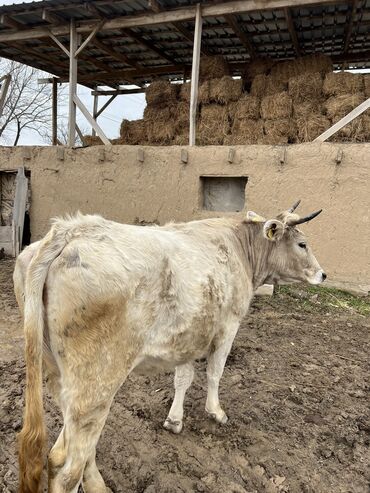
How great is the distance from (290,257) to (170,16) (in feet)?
18.8

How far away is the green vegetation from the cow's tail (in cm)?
505

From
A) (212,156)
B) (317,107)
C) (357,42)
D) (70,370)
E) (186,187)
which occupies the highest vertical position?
(357,42)

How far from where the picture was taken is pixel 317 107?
830 cm

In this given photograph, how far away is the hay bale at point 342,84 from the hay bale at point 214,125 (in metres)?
2.16

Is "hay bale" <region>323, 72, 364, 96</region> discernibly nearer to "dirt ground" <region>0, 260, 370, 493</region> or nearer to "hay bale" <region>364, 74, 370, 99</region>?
"hay bale" <region>364, 74, 370, 99</region>

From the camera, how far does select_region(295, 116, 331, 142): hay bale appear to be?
316 inches

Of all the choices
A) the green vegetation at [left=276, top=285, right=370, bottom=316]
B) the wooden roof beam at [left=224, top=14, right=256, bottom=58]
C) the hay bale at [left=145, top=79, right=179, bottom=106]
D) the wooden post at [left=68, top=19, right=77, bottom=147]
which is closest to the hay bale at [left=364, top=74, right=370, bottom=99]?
the wooden roof beam at [left=224, top=14, right=256, bottom=58]

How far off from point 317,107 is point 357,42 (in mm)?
2820

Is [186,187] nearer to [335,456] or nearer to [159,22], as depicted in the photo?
[159,22]

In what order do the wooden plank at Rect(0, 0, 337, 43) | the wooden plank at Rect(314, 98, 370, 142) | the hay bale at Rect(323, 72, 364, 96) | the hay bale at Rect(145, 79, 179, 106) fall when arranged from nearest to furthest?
the wooden plank at Rect(314, 98, 370, 142) < the wooden plank at Rect(0, 0, 337, 43) < the hay bale at Rect(323, 72, 364, 96) < the hay bale at Rect(145, 79, 179, 106)

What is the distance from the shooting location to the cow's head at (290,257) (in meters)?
3.79

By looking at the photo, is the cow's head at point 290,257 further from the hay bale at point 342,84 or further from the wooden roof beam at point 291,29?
the hay bale at point 342,84

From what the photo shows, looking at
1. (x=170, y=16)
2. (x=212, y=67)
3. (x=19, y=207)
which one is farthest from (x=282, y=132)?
(x=19, y=207)

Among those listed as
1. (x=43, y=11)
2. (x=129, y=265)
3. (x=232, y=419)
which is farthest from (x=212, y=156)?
(x=129, y=265)
